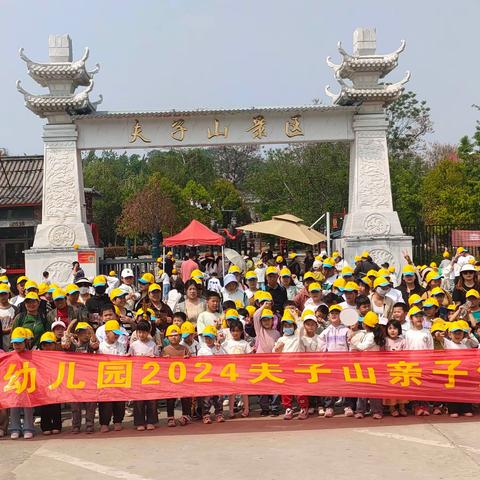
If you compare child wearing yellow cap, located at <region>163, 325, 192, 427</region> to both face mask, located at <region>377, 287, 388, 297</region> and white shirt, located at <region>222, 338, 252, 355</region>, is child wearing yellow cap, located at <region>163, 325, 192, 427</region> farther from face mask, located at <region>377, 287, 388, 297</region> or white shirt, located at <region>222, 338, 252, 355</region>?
face mask, located at <region>377, 287, 388, 297</region>

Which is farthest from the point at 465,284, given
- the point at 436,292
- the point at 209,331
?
the point at 209,331

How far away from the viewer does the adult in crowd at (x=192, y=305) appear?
9352 mm

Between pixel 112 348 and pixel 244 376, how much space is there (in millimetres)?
1495

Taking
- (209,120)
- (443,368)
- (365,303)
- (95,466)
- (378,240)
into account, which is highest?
(209,120)

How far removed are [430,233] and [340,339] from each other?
12.2m

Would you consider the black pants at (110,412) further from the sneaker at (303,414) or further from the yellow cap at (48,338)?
the sneaker at (303,414)

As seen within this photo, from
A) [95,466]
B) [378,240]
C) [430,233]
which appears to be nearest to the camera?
[95,466]

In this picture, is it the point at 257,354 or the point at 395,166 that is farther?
the point at 395,166

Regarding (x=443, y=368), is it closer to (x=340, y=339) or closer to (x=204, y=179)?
(x=340, y=339)

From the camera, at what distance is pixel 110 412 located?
7.77 metres

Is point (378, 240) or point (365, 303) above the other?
point (378, 240)

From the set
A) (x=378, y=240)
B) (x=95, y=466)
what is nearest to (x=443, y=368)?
(x=95, y=466)

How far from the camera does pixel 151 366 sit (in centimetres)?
781

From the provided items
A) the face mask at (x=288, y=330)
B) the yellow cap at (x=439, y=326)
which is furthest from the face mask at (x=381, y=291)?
the face mask at (x=288, y=330)
